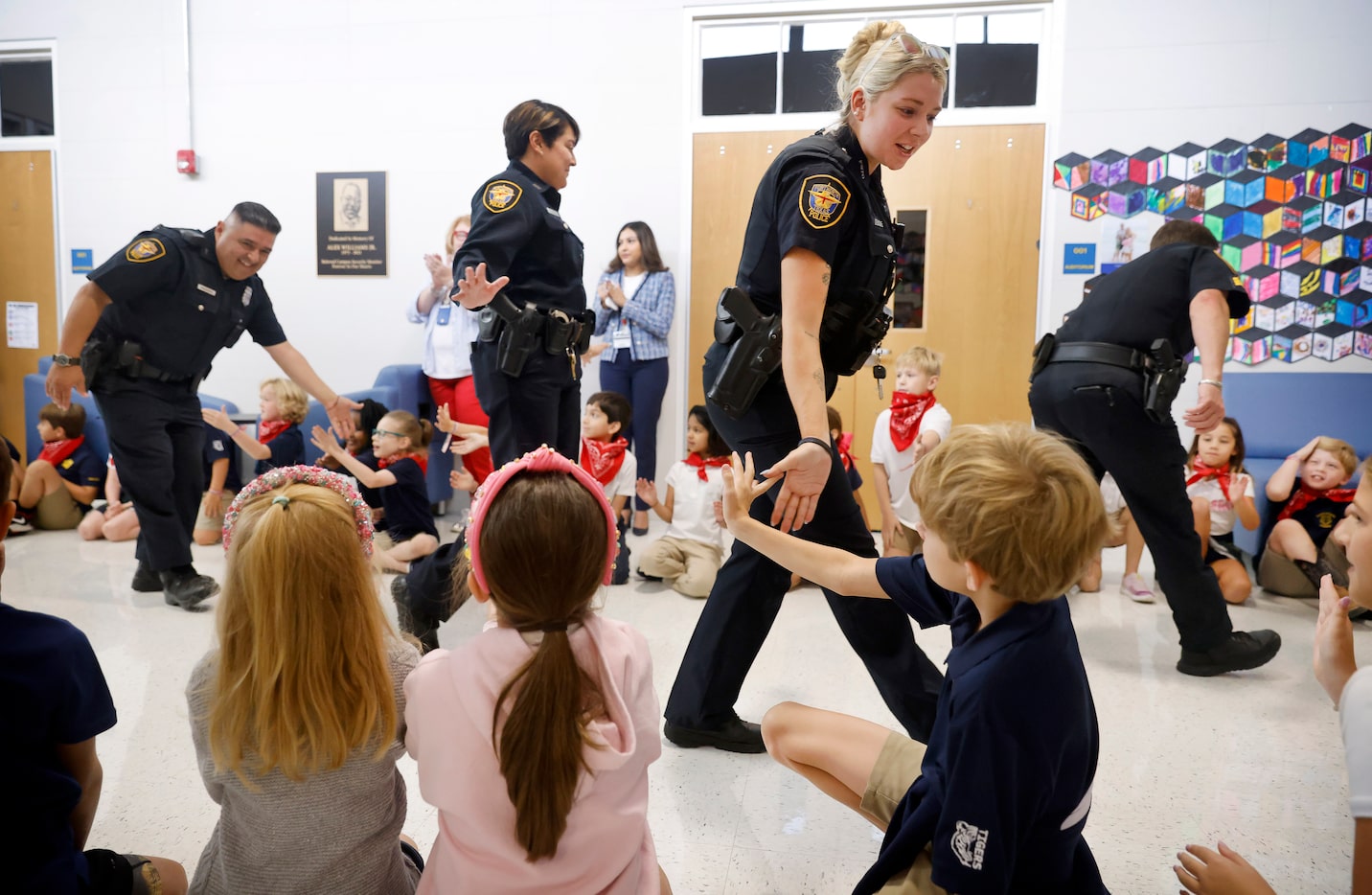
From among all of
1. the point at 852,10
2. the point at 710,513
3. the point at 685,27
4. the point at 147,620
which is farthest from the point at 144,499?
the point at 852,10

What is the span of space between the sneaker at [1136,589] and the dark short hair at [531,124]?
8.21 ft

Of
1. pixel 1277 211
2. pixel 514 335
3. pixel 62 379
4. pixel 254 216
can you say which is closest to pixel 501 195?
pixel 514 335

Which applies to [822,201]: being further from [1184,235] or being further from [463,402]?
[463,402]

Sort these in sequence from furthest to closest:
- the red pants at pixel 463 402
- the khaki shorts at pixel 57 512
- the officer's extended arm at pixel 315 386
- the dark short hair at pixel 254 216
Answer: the red pants at pixel 463 402 → the khaki shorts at pixel 57 512 → the officer's extended arm at pixel 315 386 → the dark short hair at pixel 254 216

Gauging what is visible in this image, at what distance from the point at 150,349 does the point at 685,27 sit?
3052 mm

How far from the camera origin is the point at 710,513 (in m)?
3.56

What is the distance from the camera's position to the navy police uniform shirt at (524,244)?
8.40 ft

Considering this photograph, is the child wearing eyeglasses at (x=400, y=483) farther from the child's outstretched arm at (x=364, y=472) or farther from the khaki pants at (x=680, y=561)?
the khaki pants at (x=680, y=561)

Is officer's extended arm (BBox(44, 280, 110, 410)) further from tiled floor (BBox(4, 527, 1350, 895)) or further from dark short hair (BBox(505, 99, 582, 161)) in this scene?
dark short hair (BBox(505, 99, 582, 161))

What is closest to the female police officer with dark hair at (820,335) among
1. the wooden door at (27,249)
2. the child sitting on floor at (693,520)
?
the child sitting on floor at (693,520)

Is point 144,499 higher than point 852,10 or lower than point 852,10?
lower

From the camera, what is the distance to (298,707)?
1.09m

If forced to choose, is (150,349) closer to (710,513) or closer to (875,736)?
(710,513)

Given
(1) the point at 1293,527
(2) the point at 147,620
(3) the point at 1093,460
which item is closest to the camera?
(3) the point at 1093,460
